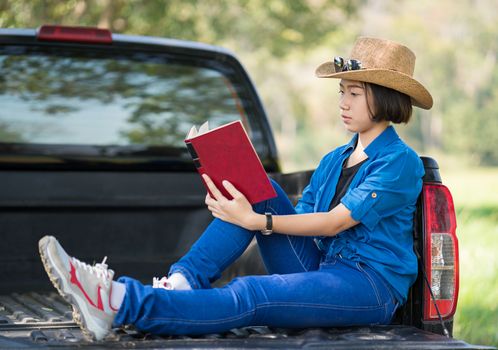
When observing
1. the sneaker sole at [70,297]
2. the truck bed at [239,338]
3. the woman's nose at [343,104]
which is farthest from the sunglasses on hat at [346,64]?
the sneaker sole at [70,297]

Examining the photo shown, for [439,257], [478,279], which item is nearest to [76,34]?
[439,257]

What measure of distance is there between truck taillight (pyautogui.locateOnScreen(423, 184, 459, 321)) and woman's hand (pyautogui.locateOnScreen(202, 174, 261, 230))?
637 mm

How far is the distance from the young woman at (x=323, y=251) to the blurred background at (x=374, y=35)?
2723 millimetres

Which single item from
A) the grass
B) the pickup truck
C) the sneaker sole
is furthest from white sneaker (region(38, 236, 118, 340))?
the grass

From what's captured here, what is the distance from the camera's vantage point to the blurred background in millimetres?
11484

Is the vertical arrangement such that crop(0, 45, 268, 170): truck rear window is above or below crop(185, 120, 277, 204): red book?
above

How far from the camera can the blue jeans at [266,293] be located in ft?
10.2

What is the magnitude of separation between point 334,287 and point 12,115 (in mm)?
1944

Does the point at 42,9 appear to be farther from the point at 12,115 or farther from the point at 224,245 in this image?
the point at 224,245

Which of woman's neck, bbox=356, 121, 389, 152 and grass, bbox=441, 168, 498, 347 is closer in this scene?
woman's neck, bbox=356, 121, 389, 152

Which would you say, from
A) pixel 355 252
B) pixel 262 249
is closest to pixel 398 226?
pixel 355 252

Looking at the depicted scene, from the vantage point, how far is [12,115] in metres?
4.48

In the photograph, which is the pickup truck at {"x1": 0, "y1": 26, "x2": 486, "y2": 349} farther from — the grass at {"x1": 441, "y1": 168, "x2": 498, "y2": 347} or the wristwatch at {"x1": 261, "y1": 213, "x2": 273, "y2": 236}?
the grass at {"x1": 441, "y1": 168, "x2": 498, "y2": 347}

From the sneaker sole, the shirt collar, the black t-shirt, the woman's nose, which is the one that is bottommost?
the sneaker sole
